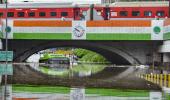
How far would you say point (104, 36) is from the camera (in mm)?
68125

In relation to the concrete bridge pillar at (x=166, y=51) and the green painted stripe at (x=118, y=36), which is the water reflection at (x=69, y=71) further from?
the concrete bridge pillar at (x=166, y=51)

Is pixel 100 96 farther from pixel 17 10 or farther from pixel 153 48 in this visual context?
pixel 153 48

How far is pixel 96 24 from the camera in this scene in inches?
2687

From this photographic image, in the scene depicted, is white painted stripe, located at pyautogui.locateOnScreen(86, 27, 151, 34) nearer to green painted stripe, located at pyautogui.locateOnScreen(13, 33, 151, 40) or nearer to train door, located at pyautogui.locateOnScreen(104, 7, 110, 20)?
green painted stripe, located at pyautogui.locateOnScreen(13, 33, 151, 40)

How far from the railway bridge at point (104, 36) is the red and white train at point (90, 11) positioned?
0.81 m

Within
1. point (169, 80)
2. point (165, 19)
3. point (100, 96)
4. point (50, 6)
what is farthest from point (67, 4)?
point (100, 96)

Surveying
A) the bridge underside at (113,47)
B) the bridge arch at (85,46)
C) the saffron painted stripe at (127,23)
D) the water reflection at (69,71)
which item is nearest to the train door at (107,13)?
the saffron painted stripe at (127,23)

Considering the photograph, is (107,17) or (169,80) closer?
(169,80)

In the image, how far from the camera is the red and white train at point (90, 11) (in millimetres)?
62625

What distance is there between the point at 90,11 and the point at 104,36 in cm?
530

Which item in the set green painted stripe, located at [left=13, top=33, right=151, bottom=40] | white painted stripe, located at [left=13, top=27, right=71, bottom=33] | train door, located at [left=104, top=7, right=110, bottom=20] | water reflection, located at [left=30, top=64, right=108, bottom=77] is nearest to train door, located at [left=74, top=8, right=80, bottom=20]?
white painted stripe, located at [left=13, top=27, right=71, bottom=33]

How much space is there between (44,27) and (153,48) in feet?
54.4

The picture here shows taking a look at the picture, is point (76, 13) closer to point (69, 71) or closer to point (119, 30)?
point (119, 30)

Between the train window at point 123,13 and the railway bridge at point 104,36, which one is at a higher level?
the train window at point 123,13
